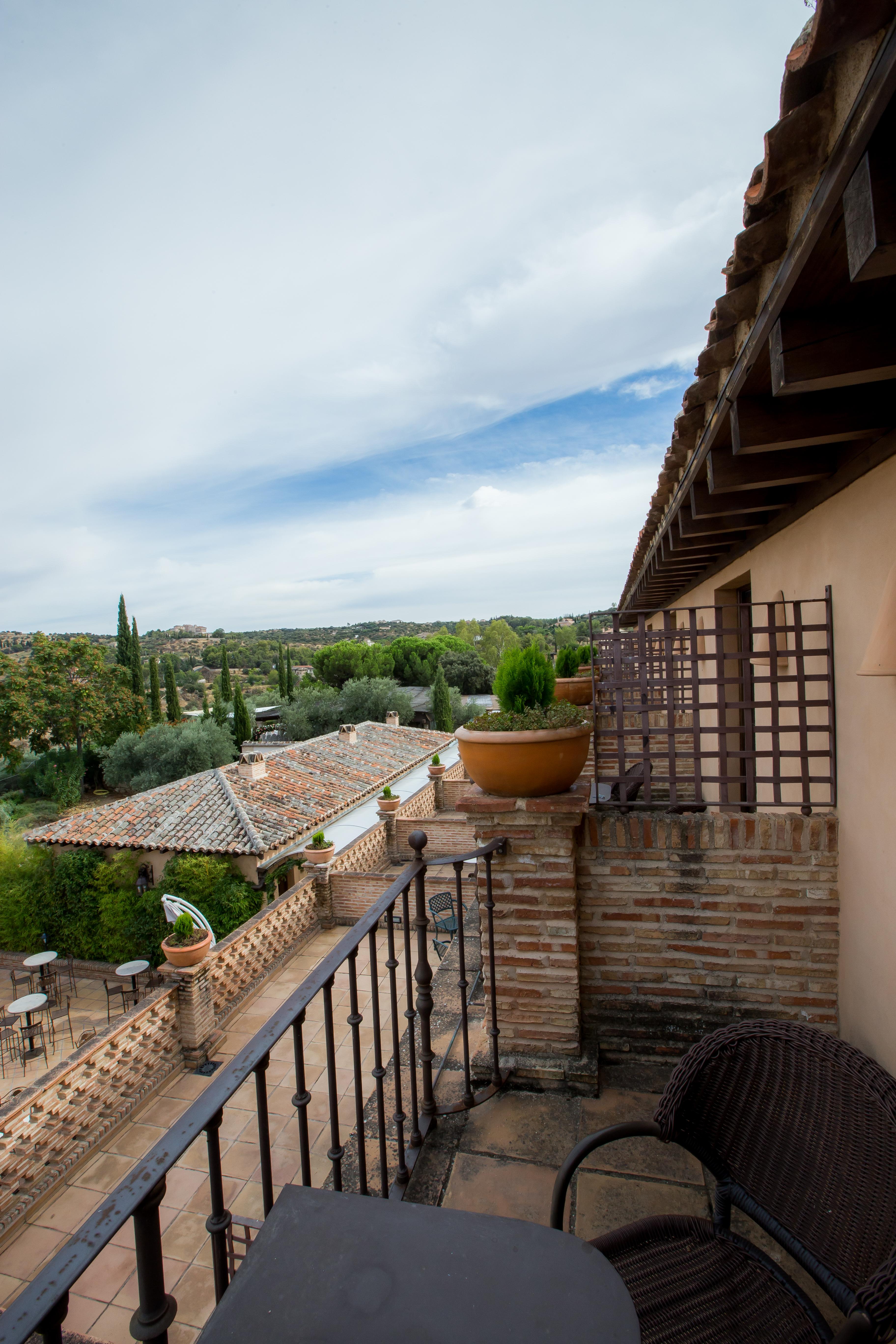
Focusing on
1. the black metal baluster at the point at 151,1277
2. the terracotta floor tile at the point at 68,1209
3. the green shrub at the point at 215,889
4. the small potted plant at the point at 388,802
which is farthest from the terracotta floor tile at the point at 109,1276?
the small potted plant at the point at 388,802

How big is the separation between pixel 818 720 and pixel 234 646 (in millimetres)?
66681

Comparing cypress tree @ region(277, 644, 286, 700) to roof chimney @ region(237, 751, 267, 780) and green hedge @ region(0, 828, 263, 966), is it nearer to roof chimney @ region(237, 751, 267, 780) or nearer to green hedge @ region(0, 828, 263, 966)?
roof chimney @ region(237, 751, 267, 780)

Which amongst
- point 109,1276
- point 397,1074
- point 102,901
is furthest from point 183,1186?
point 102,901

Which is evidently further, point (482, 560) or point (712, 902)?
point (482, 560)

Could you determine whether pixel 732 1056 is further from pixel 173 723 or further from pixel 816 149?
pixel 173 723

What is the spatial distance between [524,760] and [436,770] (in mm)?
15568

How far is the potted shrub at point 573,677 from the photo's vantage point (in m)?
5.71

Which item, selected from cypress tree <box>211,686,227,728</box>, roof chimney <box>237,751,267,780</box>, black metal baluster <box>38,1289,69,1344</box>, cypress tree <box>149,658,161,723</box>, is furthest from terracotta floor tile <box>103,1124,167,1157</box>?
cypress tree <box>149,658,161,723</box>

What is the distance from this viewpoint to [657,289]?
4477mm

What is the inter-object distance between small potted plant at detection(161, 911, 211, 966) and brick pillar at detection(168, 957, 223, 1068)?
0.25ft

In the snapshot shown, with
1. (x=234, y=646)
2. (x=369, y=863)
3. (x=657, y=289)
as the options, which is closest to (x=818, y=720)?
(x=657, y=289)

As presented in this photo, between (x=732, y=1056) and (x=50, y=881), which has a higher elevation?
(x=732, y=1056)

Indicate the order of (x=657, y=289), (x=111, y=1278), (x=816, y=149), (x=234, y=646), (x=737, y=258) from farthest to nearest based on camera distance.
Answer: (x=234, y=646)
(x=111, y=1278)
(x=657, y=289)
(x=737, y=258)
(x=816, y=149)

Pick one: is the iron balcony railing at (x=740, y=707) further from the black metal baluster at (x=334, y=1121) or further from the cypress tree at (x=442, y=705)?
the cypress tree at (x=442, y=705)
